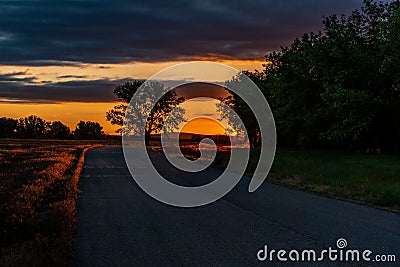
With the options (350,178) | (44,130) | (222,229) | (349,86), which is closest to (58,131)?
(44,130)

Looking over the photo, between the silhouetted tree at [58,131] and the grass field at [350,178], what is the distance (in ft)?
347

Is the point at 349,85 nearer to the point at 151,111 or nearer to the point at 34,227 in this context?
the point at 34,227

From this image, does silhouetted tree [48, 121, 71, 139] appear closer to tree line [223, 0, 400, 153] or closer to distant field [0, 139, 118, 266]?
tree line [223, 0, 400, 153]

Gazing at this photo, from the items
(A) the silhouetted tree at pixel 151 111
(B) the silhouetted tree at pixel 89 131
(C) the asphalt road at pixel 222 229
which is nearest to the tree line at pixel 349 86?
(C) the asphalt road at pixel 222 229

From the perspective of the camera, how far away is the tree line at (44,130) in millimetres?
140250

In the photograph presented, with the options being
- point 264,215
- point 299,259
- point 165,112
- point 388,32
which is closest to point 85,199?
point 264,215

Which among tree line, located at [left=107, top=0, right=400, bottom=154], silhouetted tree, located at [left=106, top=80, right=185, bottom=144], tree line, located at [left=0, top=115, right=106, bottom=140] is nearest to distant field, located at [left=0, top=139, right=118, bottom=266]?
tree line, located at [left=107, top=0, right=400, bottom=154]

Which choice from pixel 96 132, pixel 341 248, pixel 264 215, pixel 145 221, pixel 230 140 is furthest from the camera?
pixel 96 132

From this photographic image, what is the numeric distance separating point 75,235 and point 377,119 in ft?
111

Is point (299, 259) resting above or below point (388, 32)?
below

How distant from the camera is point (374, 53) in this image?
4316 centimetres

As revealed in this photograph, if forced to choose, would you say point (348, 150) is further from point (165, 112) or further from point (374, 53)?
point (165, 112)

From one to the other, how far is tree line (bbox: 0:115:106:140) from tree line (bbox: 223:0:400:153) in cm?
9558

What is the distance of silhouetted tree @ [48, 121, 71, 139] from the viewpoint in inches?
5540
